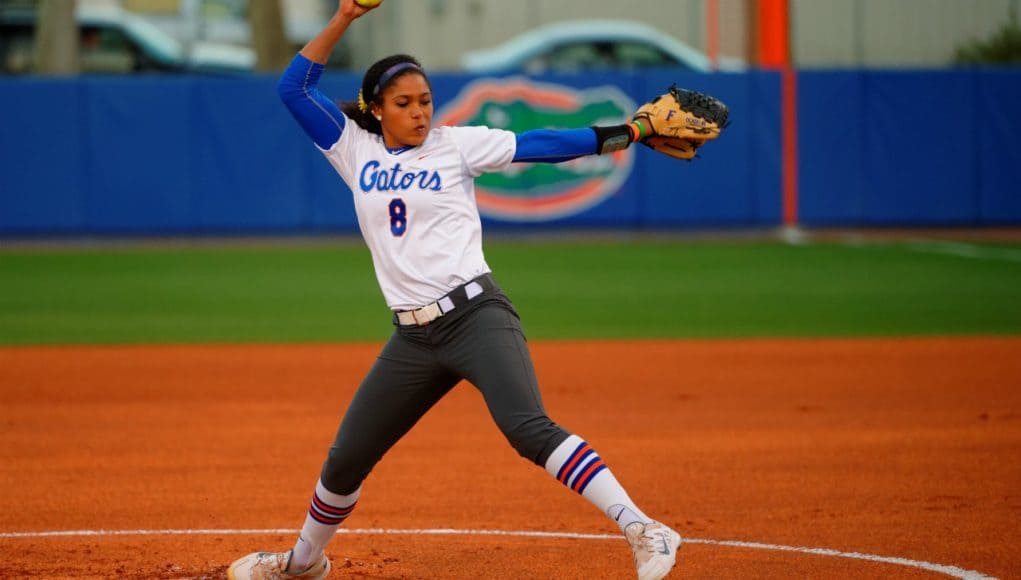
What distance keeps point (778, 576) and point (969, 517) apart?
55.9 inches

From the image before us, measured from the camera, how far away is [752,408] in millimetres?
9555

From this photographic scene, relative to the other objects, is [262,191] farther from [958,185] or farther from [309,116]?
[309,116]

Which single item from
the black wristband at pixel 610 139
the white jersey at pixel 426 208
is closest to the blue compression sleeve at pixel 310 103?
the white jersey at pixel 426 208

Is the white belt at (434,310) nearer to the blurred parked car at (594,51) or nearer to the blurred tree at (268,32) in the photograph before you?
the blurred tree at (268,32)

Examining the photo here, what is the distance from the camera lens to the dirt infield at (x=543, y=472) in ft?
19.3

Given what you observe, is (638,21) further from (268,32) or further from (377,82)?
(377,82)

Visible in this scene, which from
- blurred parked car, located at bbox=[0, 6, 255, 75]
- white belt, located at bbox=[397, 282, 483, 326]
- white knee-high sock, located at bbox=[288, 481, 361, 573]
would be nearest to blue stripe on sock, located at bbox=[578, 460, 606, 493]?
white belt, located at bbox=[397, 282, 483, 326]

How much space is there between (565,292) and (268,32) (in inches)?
461

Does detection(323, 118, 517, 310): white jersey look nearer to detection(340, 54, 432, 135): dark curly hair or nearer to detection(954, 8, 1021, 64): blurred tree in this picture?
detection(340, 54, 432, 135): dark curly hair

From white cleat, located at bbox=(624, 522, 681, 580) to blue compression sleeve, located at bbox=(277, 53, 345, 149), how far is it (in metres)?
1.80

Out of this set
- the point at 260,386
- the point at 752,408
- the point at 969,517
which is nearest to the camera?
the point at 969,517

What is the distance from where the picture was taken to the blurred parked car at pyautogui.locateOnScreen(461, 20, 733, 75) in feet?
89.4

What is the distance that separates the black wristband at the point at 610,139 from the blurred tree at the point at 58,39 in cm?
2176

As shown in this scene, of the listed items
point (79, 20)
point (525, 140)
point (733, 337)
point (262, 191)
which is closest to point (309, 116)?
point (525, 140)
